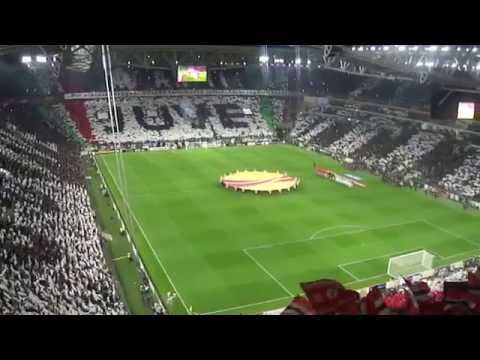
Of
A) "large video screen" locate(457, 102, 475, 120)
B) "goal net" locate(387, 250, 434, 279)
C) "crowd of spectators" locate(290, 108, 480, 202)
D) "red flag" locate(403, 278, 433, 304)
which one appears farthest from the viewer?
"crowd of spectators" locate(290, 108, 480, 202)

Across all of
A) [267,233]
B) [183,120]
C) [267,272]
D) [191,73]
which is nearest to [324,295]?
[267,272]

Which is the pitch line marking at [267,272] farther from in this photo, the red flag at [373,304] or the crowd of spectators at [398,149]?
the crowd of spectators at [398,149]

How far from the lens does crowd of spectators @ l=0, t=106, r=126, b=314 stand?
15.3 m

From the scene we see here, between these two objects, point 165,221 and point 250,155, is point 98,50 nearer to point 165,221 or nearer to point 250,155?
point 250,155

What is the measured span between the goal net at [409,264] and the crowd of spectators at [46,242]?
11.9m

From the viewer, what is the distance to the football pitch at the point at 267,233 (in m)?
19.8

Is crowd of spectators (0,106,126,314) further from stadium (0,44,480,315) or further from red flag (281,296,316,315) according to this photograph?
red flag (281,296,316,315)

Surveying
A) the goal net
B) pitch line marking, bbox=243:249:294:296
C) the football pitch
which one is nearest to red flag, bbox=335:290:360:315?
the football pitch

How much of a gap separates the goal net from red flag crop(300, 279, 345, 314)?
16406 millimetres

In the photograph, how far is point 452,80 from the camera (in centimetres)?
3750

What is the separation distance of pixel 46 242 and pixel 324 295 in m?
16.7

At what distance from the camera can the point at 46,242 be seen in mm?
19344

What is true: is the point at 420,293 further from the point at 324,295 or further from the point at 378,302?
the point at 324,295

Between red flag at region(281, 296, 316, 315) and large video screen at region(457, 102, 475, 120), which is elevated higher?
red flag at region(281, 296, 316, 315)
